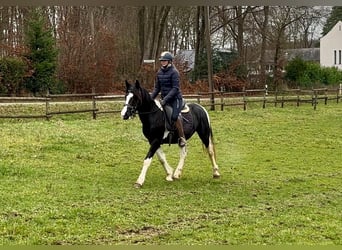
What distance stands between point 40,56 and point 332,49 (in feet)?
110

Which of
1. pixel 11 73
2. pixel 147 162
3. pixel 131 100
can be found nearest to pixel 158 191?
pixel 147 162

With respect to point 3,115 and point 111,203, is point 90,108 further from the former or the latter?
point 111,203

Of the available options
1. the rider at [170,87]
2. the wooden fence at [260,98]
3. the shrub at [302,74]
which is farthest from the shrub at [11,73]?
the shrub at [302,74]

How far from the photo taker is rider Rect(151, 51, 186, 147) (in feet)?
22.0

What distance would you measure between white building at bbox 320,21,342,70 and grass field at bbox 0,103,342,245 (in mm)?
34862

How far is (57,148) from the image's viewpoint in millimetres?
10156

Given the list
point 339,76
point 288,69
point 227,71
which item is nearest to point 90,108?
point 227,71

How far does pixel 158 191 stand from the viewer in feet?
21.7

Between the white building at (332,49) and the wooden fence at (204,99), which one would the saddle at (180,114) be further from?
the white building at (332,49)

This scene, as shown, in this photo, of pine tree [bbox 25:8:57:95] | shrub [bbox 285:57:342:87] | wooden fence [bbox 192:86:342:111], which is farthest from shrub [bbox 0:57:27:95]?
shrub [bbox 285:57:342:87]

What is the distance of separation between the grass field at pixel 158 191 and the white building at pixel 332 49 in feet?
114

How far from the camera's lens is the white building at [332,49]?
1825 inches

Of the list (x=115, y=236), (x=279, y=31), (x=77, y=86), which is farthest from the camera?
(x=279, y=31)

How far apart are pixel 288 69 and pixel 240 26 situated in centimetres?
443
